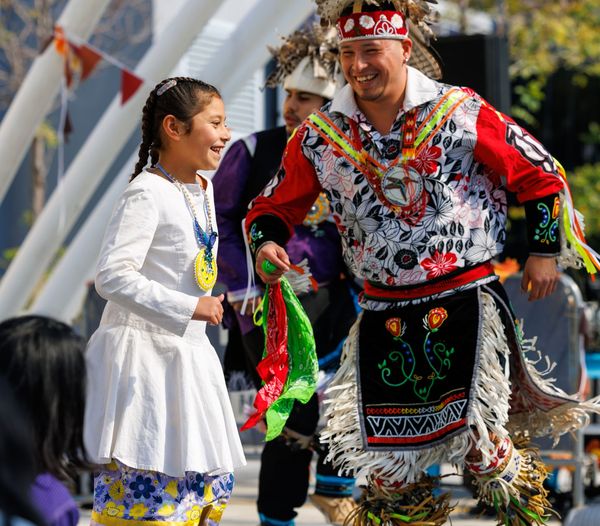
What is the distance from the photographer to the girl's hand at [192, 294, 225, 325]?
3.86 metres

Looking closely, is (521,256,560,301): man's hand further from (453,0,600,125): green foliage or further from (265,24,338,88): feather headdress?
(453,0,600,125): green foliage

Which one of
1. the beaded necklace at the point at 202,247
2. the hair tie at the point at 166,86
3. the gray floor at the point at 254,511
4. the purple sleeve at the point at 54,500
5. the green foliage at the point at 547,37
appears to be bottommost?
the gray floor at the point at 254,511

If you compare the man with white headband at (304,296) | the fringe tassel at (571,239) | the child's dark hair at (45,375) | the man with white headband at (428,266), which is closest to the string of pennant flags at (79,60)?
the man with white headband at (304,296)

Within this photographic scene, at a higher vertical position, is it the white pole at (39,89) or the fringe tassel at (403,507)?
the white pole at (39,89)

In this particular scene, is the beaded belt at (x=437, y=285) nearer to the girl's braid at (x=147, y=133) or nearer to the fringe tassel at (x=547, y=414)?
the fringe tassel at (x=547, y=414)

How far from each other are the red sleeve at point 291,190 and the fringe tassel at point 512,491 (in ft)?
3.51

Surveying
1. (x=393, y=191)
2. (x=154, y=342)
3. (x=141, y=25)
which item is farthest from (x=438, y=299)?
(x=141, y=25)

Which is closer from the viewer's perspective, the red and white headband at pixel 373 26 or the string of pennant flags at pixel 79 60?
the red and white headband at pixel 373 26

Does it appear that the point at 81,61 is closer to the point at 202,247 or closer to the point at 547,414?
the point at 202,247

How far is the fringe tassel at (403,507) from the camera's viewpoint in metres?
4.32

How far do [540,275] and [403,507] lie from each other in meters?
0.87

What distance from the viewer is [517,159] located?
430 cm

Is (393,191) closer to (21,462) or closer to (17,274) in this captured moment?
(21,462)

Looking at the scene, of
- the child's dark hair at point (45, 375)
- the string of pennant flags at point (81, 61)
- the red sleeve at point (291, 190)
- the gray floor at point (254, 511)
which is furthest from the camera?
the string of pennant flags at point (81, 61)
